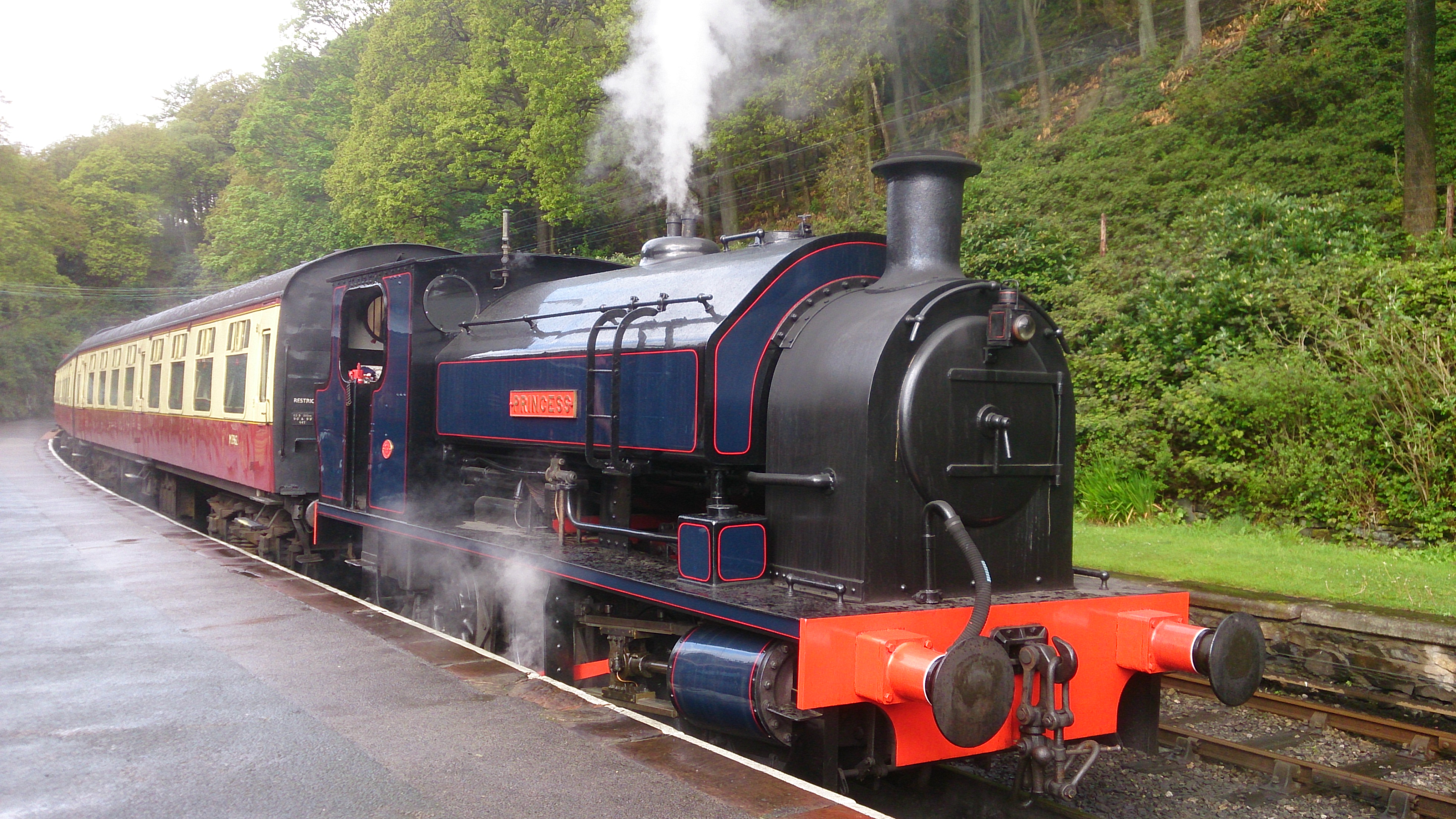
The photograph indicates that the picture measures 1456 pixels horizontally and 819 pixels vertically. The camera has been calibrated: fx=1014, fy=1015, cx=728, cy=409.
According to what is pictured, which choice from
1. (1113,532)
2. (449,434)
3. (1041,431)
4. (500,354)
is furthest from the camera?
(1113,532)

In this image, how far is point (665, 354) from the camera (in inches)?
183

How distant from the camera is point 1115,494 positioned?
35.0ft

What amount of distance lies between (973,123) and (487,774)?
20.3 m

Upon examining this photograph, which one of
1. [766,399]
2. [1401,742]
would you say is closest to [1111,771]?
[1401,742]

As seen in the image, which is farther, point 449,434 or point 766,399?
point 449,434

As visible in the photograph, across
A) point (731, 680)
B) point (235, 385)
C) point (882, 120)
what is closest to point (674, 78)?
point (235, 385)

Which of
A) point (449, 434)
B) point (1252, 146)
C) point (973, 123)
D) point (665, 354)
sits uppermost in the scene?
point (973, 123)

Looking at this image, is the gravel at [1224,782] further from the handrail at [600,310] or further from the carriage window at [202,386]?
the carriage window at [202,386]

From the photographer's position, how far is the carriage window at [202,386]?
37.1ft

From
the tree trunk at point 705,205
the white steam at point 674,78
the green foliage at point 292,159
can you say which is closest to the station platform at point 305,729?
the white steam at point 674,78

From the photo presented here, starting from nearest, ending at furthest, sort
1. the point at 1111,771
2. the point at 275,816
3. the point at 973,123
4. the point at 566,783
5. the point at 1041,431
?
1. the point at 275,816
2. the point at 566,783
3. the point at 1041,431
4. the point at 1111,771
5. the point at 973,123

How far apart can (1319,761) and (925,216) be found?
3.47 metres

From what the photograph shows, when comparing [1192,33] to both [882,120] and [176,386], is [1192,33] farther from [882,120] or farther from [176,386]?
[176,386]

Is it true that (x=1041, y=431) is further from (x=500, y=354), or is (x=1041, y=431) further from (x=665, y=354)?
(x=500, y=354)
